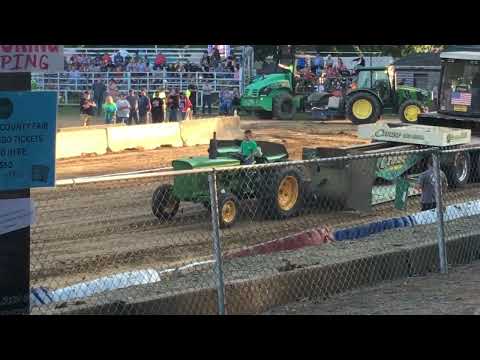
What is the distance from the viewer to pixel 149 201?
16.1m

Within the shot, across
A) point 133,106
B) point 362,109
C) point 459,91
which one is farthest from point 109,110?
point 459,91

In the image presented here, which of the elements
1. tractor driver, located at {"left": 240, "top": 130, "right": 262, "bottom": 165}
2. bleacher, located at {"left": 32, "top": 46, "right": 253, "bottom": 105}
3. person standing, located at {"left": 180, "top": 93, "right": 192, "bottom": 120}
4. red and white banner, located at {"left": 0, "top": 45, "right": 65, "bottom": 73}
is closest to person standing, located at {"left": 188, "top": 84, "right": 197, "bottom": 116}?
person standing, located at {"left": 180, "top": 93, "right": 192, "bottom": 120}

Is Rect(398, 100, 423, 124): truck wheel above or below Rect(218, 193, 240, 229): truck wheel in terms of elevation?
above

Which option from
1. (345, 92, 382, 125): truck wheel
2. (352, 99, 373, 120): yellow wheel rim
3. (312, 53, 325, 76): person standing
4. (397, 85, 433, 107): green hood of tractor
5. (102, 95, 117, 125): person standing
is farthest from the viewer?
(312, 53, 325, 76): person standing

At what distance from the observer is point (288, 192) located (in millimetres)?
14328

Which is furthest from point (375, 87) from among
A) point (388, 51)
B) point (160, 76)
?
point (388, 51)

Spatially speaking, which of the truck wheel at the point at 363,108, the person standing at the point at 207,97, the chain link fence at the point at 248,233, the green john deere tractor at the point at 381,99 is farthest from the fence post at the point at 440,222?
the person standing at the point at 207,97

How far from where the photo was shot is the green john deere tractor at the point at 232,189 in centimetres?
1334

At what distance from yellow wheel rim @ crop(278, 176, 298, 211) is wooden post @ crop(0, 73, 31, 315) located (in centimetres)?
813

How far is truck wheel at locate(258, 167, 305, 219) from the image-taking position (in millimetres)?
13680

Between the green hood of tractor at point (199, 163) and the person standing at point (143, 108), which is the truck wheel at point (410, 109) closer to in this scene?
the person standing at point (143, 108)

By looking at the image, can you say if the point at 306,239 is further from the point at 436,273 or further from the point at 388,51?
the point at 388,51

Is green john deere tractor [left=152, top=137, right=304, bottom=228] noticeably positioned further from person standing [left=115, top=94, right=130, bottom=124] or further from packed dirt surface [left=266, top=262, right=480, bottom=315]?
person standing [left=115, top=94, right=130, bottom=124]

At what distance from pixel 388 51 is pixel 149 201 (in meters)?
33.5
